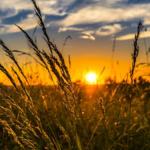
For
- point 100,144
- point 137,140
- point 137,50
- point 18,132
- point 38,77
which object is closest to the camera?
point 137,50

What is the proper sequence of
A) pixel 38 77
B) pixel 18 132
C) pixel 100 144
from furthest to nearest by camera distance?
pixel 38 77
pixel 18 132
pixel 100 144

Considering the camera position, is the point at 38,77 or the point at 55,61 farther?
the point at 38,77

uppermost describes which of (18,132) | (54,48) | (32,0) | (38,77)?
(38,77)

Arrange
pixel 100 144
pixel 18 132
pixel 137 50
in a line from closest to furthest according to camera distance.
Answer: pixel 137 50, pixel 100 144, pixel 18 132

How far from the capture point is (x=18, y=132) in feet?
8.75

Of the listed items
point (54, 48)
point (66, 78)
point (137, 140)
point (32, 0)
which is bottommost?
point (137, 140)

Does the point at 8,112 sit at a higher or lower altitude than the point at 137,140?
higher

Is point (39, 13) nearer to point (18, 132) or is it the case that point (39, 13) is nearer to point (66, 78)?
point (66, 78)

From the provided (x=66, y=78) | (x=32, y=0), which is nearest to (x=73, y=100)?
(x=66, y=78)

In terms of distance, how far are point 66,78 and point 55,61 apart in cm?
11

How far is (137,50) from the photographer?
3.74ft

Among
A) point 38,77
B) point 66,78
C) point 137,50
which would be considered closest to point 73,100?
point 66,78

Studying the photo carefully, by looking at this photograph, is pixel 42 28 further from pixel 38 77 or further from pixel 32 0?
pixel 38 77

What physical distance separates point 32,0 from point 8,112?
2.25ft
